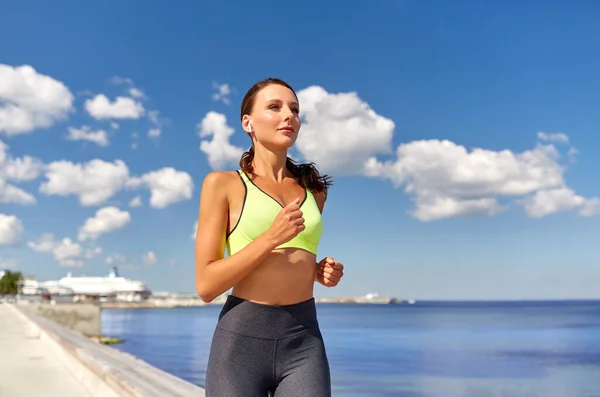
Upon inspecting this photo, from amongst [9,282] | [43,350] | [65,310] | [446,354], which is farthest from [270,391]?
[9,282]

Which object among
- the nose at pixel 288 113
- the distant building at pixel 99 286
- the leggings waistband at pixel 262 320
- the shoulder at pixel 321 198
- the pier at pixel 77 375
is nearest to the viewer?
the leggings waistband at pixel 262 320

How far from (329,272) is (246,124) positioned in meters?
0.61

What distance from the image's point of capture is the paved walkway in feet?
24.4

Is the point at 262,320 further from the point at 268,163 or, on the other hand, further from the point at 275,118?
the point at 275,118

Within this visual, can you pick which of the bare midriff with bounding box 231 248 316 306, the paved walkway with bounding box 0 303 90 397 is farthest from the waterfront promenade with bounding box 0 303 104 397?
the bare midriff with bounding box 231 248 316 306

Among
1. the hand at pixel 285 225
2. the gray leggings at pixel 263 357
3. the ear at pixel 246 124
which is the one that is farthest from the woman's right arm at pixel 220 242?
the ear at pixel 246 124

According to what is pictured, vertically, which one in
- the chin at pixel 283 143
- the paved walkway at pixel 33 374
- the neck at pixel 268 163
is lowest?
the paved walkway at pixel 33 374

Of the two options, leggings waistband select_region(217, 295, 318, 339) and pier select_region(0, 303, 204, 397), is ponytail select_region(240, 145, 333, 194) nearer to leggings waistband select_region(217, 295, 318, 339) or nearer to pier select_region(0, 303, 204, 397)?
leggings waistband select_region(217, 295, 318, 339)

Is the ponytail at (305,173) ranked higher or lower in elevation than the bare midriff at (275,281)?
higher

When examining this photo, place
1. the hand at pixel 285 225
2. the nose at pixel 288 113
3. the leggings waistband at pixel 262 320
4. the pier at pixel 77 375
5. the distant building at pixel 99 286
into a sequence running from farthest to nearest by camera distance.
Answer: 1. the distant building at pixel 99 286
2. the pier at pixel 77 375
3. the nose at pixel 288 113
4. the leggings waistband at pixel 262 320
5. the hand at pixel 285 225

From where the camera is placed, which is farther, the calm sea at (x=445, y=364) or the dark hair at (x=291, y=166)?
the calm sea at (x=445, y=364)

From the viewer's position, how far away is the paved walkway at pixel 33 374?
745 cm

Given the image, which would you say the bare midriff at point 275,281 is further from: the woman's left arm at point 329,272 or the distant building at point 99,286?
the distant building at point 99,286

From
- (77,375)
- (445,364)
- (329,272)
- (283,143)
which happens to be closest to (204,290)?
(329,272)
